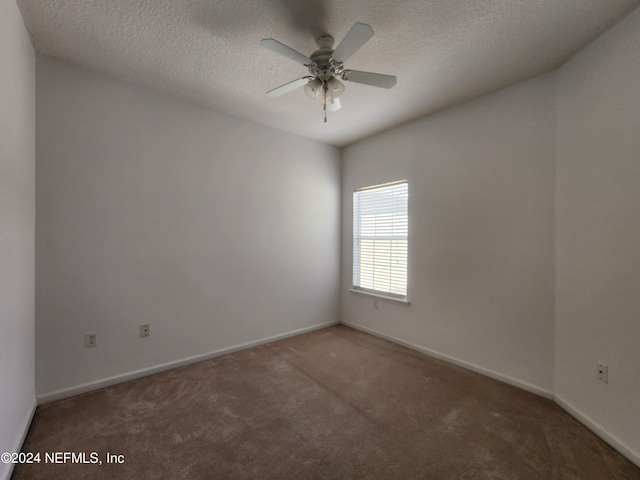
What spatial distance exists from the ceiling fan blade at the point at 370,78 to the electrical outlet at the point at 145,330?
2.73 m

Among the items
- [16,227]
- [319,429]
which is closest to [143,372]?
[16,227]

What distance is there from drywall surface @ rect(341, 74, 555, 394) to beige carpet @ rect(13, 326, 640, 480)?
0.39 meters

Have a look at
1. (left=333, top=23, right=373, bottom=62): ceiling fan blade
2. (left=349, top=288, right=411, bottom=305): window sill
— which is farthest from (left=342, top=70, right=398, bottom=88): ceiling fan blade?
(left=349, top=288, right=411, bottom=305): window sill

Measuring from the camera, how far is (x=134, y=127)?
2471 millimetres

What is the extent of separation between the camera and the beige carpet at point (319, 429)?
151 centimetres

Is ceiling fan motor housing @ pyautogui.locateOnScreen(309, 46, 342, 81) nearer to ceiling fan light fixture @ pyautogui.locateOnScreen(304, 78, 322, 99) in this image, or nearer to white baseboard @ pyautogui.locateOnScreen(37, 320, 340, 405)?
ceiling fan light fixture @ pyautogui.locateOnScreen(304, 78, 322, 99)

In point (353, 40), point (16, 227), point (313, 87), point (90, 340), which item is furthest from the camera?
point (90, 340)

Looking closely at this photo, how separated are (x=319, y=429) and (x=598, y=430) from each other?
183cm

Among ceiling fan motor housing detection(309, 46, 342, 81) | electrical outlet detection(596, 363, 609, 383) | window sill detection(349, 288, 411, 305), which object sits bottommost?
electrical outlet detection(596, 363, 609, 383)

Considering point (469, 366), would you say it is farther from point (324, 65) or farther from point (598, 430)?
point (324, 65)

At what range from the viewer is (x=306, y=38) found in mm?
1884

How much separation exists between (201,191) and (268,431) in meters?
2.25

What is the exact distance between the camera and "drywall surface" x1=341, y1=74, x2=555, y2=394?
2256mm

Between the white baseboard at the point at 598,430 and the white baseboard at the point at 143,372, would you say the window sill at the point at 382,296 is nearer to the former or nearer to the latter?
the white baseboard at the point at 143,372
